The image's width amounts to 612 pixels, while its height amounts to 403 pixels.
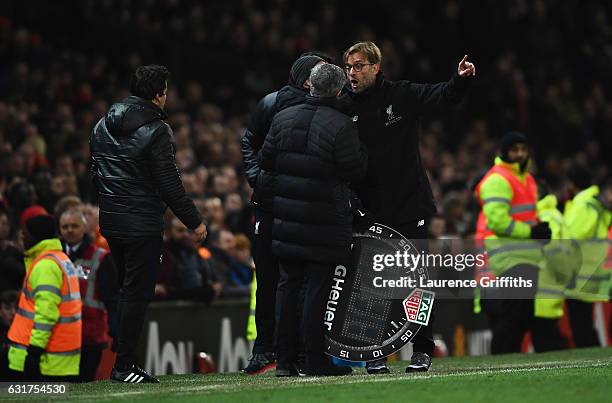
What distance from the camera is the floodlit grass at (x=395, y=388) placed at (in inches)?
330

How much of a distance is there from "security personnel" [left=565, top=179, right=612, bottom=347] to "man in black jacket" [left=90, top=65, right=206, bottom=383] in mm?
6065

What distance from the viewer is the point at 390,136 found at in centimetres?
1005

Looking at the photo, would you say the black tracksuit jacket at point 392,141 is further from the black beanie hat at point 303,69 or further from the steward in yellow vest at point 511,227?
the steward in yellow vest at point 511,227

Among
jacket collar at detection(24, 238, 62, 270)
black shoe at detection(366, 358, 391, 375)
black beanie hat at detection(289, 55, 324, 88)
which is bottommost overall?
black shoe at detection(366, 358, 391, 375)

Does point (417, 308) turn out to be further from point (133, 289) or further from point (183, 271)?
point (183, 271)

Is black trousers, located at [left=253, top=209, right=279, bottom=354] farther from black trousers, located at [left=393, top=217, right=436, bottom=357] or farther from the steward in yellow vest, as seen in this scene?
the steward in yellow vest

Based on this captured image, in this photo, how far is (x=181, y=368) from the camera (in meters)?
14.0

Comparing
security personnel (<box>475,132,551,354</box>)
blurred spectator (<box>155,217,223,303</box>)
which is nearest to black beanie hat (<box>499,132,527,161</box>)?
security personnel (<box>475,132,551,354</box>)

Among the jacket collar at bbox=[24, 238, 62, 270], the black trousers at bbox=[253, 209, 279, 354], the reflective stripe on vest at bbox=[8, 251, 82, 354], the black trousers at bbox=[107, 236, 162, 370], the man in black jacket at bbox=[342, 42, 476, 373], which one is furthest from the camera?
the jacket collar at bbox=[24, 238, 62, 270]

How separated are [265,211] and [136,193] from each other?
98 centimetres

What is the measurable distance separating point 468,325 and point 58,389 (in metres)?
7.74

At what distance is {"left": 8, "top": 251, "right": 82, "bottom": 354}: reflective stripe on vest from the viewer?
35.6 ft

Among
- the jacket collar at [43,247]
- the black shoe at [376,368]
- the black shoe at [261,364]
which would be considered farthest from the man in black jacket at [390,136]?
the jacket collar at [43,247]

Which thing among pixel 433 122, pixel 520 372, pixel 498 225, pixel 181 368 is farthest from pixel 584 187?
pixel 433 122
